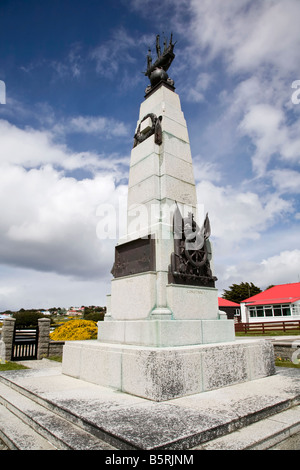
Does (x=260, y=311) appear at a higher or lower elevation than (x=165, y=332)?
higher

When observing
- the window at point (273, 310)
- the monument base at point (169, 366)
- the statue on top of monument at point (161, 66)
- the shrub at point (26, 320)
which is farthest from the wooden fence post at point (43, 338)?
the window at point (273, 310)

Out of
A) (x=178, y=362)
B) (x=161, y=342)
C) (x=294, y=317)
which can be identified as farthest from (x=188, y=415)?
(x=294, y=317)

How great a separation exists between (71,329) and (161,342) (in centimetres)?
1216

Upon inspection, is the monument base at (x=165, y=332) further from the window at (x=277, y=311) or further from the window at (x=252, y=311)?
the window at (x=252, y=311)

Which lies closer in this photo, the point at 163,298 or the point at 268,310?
the point at 163,298

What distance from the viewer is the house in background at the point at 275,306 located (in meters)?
32.5

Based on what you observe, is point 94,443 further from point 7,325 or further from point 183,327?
point 7,325

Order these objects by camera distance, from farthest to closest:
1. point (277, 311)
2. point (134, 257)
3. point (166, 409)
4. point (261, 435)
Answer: point (277, 311)
point (134, 257)
point (166, 409)
point (261, 435)

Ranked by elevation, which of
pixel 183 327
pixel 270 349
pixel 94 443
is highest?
pixel 183 327

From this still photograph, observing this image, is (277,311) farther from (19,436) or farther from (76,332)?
(19,436)

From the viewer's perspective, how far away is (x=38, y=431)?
3531 millimetres

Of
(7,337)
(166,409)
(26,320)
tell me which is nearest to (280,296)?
(26,320)

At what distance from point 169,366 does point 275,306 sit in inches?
1352

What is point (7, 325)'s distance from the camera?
12297 mm
